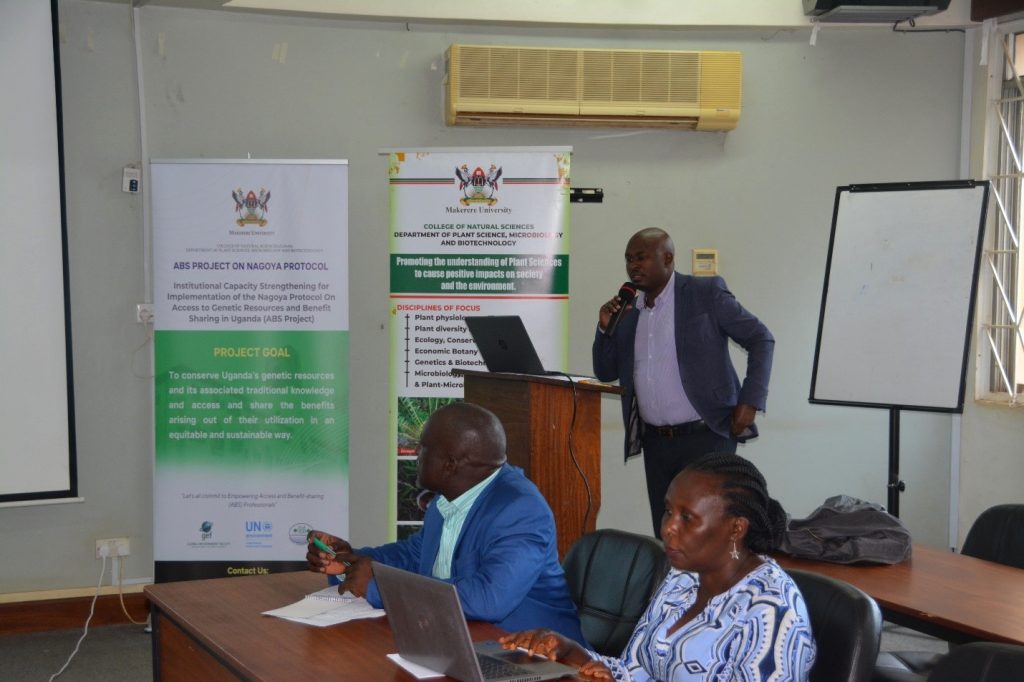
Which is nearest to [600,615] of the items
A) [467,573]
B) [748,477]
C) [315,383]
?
[467,573]

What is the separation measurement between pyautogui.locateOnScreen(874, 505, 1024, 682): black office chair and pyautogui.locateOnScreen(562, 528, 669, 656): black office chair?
0.85 meters

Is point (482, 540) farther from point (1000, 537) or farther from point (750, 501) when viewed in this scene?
point (1000, 537)

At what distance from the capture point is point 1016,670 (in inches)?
63.0

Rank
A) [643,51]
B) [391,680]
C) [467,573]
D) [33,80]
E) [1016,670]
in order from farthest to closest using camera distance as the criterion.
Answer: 1. [643,51]
2. [33,80]
3. [467,573]
4. [391,680]
5. [1016,670]

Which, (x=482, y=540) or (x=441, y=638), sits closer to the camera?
(x=441, y=638)

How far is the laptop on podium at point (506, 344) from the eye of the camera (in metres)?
3.81

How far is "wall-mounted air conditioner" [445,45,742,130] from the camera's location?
205 inches

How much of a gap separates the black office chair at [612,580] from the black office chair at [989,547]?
0.85 meters

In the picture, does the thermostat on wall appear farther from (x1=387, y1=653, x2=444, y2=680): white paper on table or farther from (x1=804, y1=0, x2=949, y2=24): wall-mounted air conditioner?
(x1=387, y1=653, x2=444, y2=680): white paper on table

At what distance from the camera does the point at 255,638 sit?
220 cm

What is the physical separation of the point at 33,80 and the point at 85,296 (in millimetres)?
1048

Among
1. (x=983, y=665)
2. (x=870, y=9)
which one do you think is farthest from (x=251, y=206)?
(x=983, y=665)

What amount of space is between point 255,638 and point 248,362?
277 centimetres

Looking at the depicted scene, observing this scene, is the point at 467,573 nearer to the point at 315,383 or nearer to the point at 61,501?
the point at 315,383
